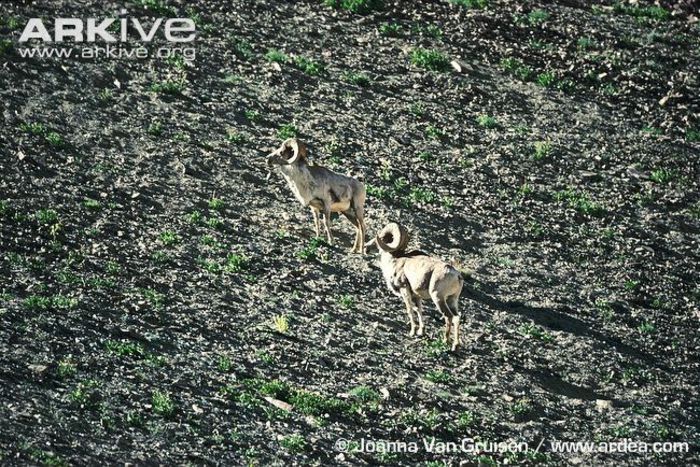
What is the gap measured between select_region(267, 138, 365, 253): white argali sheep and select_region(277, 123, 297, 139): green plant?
4389mm

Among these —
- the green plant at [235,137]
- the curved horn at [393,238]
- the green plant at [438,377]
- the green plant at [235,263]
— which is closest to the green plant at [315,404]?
the green plant at [438,377]

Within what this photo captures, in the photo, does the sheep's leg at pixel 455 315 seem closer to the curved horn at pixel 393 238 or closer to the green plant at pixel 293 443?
the curved horn at pixel 393 238

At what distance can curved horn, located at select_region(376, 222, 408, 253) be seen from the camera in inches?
912

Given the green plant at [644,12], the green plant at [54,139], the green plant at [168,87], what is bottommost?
the green plant at [54,139]

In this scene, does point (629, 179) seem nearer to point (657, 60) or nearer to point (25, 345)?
point (657, 60)

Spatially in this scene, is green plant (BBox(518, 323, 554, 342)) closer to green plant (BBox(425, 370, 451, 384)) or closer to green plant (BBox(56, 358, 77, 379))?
green plant (BBox(425, 370, 451, 384))

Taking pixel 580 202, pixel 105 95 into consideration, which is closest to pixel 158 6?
pixel 105 95

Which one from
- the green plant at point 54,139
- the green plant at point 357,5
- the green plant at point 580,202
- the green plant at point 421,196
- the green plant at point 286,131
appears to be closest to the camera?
the green plant at point 421,196

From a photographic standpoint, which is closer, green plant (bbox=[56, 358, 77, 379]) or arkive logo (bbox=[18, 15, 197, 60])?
green plant (bbox=[56, 358, 77, 379])

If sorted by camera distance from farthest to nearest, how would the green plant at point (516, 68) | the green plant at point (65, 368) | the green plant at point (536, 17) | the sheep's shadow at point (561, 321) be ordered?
the green plant at point (536, 17), the green plant at point (516, 68), the sheep's shadow at point (561, 321), the green plant at point (65, 368)

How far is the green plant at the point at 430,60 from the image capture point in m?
34.8

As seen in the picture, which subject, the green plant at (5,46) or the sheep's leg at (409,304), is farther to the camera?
the green plant at (5,46)

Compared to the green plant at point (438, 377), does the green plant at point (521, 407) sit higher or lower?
lower

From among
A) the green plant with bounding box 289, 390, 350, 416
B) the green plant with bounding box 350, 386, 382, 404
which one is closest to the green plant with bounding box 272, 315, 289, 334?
the green plant with bounding box 289, 390, 350, 416
